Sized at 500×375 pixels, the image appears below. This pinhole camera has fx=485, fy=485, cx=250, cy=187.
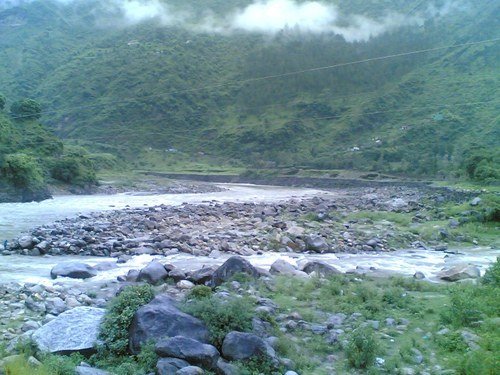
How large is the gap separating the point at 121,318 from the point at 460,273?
11570mm

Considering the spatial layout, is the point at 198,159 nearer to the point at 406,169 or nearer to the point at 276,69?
the point at 276,69

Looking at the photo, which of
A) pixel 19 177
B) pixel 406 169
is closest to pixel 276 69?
pixel 406 169

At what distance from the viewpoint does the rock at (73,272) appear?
16047 mm

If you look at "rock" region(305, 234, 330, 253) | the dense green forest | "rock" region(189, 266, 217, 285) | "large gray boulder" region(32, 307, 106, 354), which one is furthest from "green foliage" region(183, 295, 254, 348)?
the dense green forest

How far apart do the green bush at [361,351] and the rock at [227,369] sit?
7.26ft

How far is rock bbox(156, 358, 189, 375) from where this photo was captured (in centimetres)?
803

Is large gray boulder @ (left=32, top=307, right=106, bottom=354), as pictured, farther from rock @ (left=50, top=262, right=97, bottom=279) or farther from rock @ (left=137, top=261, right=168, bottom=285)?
rock @ (left=50, top=262, right=97, bottom=279)

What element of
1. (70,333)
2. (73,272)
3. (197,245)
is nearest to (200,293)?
(70,333)

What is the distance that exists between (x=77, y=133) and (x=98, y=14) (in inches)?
3590

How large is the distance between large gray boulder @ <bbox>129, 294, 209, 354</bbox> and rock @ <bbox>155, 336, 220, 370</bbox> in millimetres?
398

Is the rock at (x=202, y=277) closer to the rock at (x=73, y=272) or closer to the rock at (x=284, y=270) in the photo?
the rock at (x=284, y=270)

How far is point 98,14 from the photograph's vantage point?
18788 centimetres

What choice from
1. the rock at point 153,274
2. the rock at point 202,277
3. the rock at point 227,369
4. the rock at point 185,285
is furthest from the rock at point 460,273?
the rock at point 227,369

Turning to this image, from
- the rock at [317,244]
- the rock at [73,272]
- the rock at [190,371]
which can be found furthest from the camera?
the rock at [317,244]
